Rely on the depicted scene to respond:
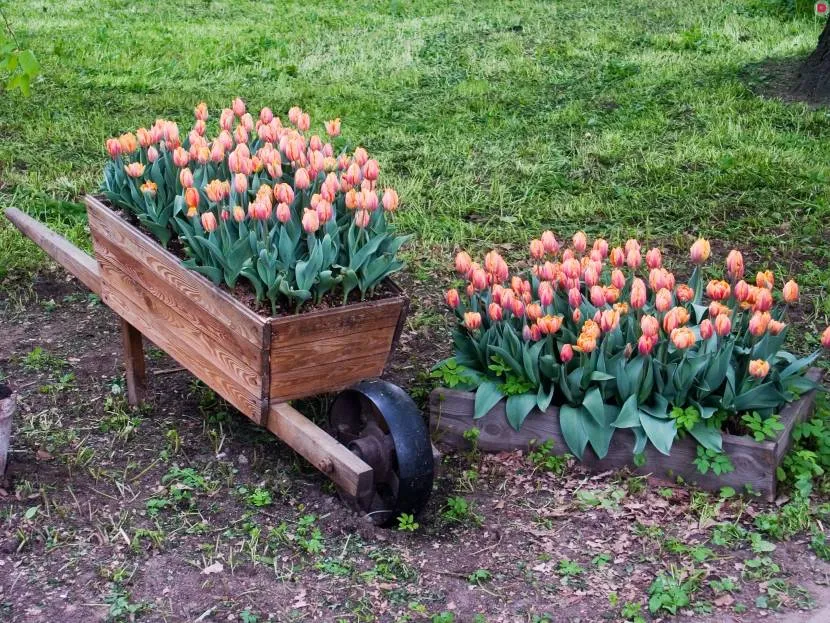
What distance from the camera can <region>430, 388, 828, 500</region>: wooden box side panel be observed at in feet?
11.3

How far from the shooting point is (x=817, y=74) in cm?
774

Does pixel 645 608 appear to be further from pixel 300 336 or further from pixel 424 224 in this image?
pixel 424 224

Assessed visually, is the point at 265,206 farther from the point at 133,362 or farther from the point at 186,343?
the point at 133,362

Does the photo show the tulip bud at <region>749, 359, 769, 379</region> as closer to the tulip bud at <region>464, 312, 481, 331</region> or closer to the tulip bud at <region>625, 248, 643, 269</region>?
the tulip bud at <region>625, 248, 643, 269</region>

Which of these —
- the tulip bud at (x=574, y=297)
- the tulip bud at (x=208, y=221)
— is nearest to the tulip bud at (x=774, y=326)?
the tulip bud at (x=574, y=297)

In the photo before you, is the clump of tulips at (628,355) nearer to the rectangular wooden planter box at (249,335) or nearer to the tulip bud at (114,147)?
the rectangular wooden planter box at (249,335)

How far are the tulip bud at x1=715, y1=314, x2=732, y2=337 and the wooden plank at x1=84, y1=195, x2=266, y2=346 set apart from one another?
1606mm

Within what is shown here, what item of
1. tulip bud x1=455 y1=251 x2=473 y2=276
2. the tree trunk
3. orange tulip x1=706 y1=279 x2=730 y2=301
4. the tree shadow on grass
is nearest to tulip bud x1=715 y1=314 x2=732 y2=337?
orange tulip x1=706 y1=279 x2=730 y2=301

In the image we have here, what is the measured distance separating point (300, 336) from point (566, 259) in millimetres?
1158

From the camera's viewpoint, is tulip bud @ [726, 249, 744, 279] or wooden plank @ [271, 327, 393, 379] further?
tulip bud @ [726, 249, 744, 279]

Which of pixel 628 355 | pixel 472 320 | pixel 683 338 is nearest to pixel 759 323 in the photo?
pixel 683 338

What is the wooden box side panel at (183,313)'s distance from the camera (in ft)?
10.7

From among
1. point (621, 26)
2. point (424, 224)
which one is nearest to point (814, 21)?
point (621, 26)

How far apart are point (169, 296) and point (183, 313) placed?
0.10 meters
